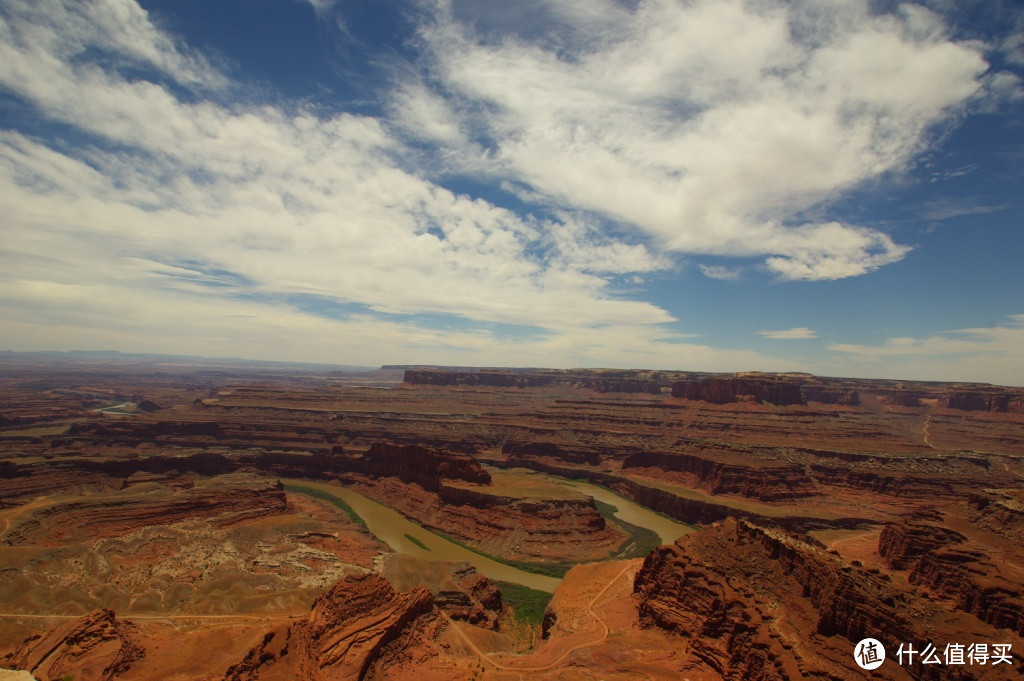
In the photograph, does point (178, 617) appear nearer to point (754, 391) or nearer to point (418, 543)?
point (418, 543)

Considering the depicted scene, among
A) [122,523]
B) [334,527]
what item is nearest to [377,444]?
[334,527]

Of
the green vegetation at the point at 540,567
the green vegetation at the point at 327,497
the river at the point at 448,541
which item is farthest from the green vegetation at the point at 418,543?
the green vegetation at the point at 540,567

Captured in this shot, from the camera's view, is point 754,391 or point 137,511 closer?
point 137,511

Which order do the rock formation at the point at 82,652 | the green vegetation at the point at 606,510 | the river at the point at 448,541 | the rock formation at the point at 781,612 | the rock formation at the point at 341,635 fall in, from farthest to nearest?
1. the green vegetation at the point at 606,510
2. the river at the point at 448,541
3. the rock formation at the point at 82,652
4. the rock formation at the point at 341,635
5. the rock formation at the point at 781,612

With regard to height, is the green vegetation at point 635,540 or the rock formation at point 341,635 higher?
the rock formation at point 341,635

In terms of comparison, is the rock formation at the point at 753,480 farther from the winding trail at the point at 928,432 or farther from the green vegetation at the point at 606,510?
the winding trail at the point at 928,432

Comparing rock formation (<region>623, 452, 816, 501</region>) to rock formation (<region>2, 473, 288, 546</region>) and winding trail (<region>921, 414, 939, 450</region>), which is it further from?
rock formation (<region>2, 473, 288, 546</region>)

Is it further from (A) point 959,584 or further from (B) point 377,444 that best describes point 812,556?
(B) point 377,444

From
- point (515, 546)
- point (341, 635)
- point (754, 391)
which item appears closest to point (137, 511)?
point (515, 546)
